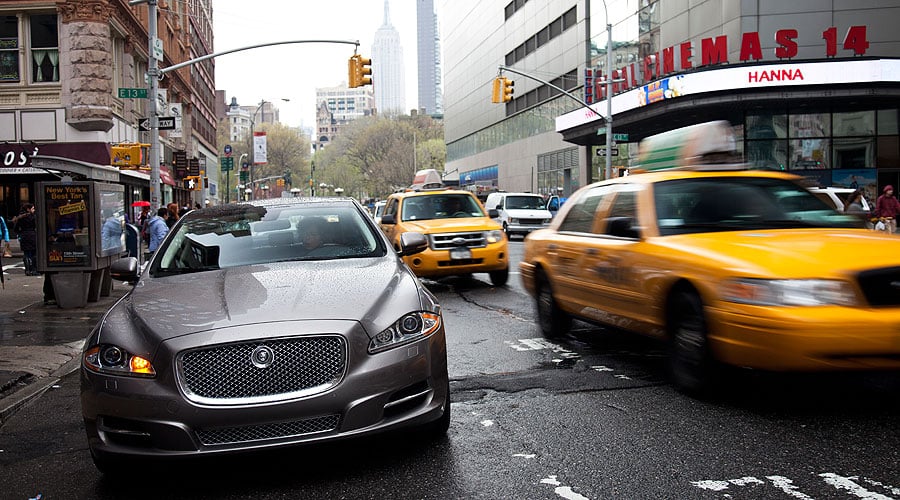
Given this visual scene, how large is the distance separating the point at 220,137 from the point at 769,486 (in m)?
122

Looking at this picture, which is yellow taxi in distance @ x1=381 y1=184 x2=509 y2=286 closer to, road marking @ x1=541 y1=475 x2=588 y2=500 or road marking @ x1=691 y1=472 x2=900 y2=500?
road marking @ x1=541 y1=475 x2=588 y2=500

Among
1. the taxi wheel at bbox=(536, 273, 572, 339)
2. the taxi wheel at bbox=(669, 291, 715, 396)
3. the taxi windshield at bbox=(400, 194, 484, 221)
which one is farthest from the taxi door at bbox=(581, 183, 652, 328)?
the taxi windshield at bbox=(400, 194, 484, 221)

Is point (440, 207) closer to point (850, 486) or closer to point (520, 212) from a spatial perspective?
point (850, 486)

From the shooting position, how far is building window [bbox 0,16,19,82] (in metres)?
29.7

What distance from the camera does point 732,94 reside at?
32.6m

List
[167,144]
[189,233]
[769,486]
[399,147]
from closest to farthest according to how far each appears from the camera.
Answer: [769,486] → [189,233] → [167,144] → [399,147]

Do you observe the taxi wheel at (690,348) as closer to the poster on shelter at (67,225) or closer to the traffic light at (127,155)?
the poster on shelter at (67,225)

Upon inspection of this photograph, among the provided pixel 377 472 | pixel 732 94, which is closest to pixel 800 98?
pixel 732 94

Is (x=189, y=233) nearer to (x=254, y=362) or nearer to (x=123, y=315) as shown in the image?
(x=123, y=315)

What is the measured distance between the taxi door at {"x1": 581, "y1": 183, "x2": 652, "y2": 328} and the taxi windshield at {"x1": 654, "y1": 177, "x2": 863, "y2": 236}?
0.27 metres

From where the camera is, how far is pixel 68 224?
541 inches

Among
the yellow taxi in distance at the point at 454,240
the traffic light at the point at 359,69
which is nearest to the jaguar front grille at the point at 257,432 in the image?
the yellow taxi in distance at the point at 454,240

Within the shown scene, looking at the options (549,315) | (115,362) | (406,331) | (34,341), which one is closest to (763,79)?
(549,315)

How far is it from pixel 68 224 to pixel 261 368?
10840 millimetres
